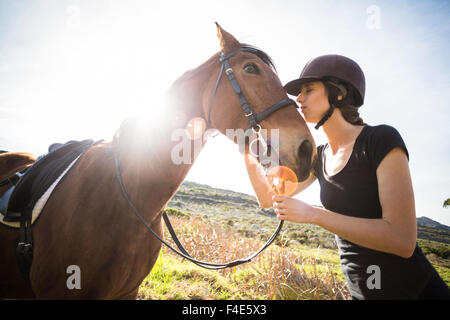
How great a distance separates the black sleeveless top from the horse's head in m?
0.46

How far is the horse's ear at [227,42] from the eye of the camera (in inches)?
87.7

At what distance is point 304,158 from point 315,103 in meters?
0.75

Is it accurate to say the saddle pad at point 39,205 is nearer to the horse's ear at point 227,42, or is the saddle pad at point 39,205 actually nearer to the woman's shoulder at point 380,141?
the horse's ear at point 227,42

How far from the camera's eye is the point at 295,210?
1609mm

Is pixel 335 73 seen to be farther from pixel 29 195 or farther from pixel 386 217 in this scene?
pixel 29 195

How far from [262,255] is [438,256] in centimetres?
1632

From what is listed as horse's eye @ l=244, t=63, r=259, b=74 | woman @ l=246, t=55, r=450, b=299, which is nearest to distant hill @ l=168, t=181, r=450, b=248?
woman @ l=246, t=55, r=450, b=299

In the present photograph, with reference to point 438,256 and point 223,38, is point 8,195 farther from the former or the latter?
point 438,256

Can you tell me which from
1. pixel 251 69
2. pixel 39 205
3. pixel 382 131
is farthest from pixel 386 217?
pixel 39 205

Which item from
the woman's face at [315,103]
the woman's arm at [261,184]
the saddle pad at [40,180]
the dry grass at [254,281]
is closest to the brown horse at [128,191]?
the saddle pad at [40,180]

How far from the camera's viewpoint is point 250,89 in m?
2.02

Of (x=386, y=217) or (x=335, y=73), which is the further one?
(x=335, y=73)

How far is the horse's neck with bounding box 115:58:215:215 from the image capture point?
203 centimetres
